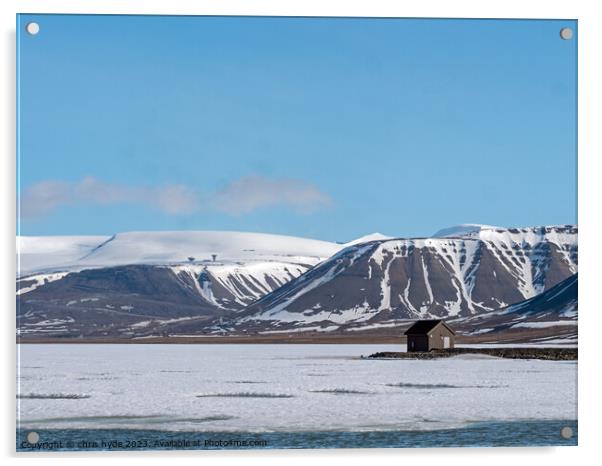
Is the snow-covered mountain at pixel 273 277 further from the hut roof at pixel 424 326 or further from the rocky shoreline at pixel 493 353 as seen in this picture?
the rocky shoreline at pixel 493 353

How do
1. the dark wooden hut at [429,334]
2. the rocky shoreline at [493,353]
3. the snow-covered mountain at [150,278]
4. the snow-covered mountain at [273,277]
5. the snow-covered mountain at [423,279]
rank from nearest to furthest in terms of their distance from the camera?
1. the snow-covered mountain at [273,277]
2. the snow-covered mountain at [423,279]
3. the rocky shoreline at [493,353]
4. the dark wooden hut at [429,334]
5. the snow-covered mountain at [150,278]

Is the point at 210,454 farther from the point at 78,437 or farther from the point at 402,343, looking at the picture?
the point at 402,343

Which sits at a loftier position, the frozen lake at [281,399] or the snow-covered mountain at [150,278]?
the snow-covered mountain at [150,278]

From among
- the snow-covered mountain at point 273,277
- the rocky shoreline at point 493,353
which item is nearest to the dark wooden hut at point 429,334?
the rocky shoreline at point 493,353

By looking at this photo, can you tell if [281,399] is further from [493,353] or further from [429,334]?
[493,353]

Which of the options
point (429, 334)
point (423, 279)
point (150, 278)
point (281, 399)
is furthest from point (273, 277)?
point (281, 399)
